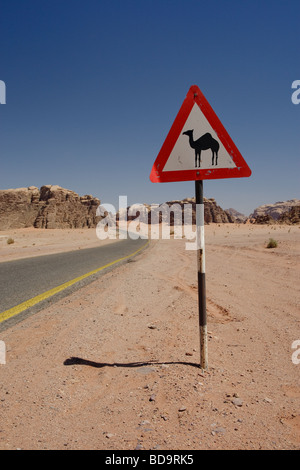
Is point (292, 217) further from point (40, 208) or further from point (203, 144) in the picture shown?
point (40, 208)

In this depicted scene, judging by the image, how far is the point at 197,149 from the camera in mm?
2475

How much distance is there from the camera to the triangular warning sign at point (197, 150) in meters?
2.44

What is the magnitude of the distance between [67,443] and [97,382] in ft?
2.38

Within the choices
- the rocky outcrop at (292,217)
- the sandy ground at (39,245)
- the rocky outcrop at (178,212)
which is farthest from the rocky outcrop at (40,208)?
the rocky outcrop at (292,217)

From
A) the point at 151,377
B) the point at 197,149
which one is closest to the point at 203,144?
the point at 197,149

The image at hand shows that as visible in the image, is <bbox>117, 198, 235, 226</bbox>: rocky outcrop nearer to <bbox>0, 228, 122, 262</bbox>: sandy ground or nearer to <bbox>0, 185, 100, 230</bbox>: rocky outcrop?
<bbox>0, 185, 100, 230</bbox>: rocky outcrop

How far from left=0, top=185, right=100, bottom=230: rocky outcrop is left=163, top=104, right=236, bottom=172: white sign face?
74.1m

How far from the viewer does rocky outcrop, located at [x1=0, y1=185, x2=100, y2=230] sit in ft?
230

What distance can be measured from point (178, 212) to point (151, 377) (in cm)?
10579

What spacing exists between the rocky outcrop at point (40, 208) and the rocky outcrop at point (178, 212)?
35101mm

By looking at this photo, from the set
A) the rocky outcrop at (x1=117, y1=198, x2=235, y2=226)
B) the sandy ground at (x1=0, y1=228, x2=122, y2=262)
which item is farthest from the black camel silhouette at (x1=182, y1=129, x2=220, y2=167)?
the rocky outcrop at (x1=117, y1=198, x2=235, y2=226)
